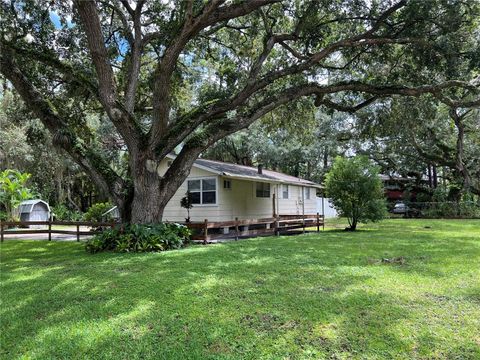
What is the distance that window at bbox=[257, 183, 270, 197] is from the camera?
65.2ft

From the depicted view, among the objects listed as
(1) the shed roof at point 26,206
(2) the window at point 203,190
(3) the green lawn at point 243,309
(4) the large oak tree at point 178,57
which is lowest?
(3) the green lawn at point 243,309

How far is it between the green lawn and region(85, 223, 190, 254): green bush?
1.78m

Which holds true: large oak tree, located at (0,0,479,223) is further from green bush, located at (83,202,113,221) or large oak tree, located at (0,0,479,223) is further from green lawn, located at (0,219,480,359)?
green bush, located at (83,202,113,221)

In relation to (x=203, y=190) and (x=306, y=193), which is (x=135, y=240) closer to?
(x=203, y=190)

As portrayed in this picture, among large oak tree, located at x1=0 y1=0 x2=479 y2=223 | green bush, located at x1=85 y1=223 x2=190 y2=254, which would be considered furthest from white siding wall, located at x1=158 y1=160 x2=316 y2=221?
green bush, located at x1=85 y1=223 x2=190 y2=254

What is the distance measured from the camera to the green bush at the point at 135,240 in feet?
32.7

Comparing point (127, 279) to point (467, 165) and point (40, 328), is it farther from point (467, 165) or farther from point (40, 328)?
point (467, 165)

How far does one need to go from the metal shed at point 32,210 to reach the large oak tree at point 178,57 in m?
8.57

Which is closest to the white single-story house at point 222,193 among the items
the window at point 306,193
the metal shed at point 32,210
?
the window at point 306,193

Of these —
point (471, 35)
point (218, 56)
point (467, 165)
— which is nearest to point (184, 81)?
point (218, 56)

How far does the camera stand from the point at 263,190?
66.4 feet

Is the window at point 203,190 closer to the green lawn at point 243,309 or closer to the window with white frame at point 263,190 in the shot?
the window with white frame at point 263,190

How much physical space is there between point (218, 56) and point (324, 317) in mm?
14025

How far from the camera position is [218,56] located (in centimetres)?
1625
